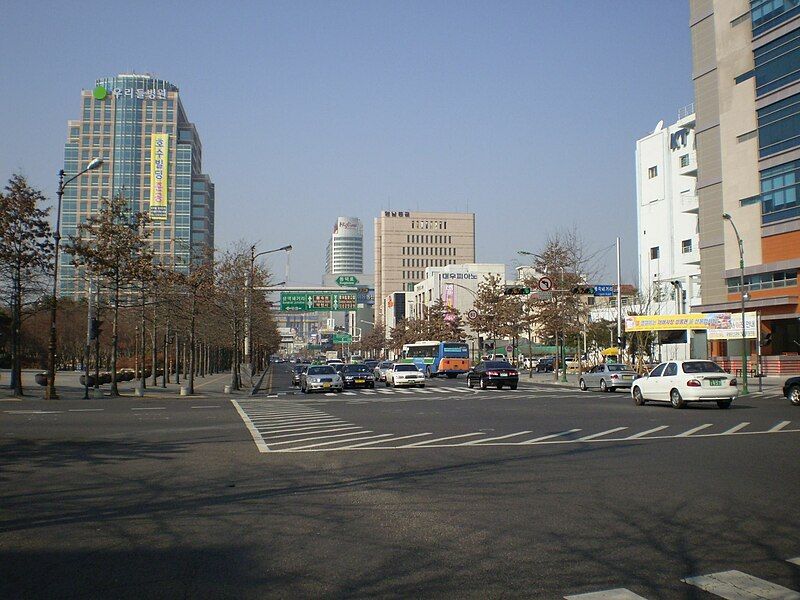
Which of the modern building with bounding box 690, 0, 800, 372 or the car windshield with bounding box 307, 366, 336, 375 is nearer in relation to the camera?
the car windshield with bounding box 307, 366, 336, 375

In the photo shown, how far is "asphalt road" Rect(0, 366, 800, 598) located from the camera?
6344 mm

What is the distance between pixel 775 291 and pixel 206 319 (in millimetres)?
43413

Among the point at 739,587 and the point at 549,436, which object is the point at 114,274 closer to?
the point at 549,436

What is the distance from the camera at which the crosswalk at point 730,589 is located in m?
5.84

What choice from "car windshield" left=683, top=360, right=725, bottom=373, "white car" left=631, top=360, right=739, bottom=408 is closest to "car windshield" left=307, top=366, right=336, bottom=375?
"white car" left=631, top=360, right=739, bottom=408

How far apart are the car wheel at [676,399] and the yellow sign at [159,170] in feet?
463

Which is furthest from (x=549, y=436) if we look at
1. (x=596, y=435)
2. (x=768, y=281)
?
(x=768, y=281)

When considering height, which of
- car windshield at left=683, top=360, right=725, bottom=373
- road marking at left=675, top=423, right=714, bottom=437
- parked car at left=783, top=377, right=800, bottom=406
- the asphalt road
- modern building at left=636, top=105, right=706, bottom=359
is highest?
modern building at left=636, top=105, right=706, bottom=359

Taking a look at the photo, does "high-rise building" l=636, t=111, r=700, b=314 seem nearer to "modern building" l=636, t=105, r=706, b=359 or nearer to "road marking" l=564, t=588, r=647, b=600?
"modern building" l=636, t=105, r=706, b=359

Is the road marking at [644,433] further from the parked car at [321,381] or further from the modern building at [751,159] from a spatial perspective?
the modern building at [751,159]

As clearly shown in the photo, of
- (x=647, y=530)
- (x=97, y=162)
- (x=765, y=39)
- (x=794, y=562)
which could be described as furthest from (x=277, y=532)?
(x=765, y=39)

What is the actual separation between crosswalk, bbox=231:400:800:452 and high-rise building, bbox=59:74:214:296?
461ft

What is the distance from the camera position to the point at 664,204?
265ft

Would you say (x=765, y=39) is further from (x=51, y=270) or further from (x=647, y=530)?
(x=647, y=530)
